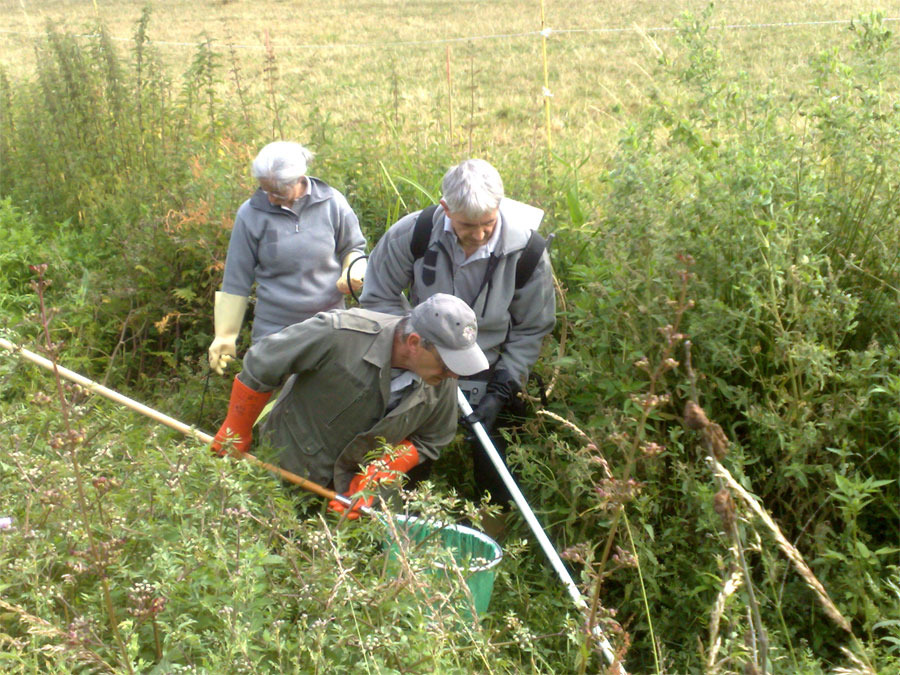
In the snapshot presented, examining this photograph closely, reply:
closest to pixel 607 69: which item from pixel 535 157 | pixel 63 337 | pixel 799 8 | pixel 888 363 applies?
pixel 799 8

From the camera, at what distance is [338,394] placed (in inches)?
150

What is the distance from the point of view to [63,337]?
6.23 m

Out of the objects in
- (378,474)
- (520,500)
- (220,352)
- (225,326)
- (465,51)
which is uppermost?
(378,474)

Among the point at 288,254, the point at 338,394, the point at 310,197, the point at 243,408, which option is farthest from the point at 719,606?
the point at 310,197

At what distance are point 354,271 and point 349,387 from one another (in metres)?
1.20

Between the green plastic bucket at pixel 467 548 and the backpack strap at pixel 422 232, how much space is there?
4.53ft

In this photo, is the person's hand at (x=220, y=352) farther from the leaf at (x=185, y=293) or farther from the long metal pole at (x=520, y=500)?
the leaf at (x=185, y=293)

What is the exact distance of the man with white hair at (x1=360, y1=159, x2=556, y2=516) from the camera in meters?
4.17

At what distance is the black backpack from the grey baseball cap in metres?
0.75

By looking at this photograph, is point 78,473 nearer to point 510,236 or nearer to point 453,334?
point 453,334

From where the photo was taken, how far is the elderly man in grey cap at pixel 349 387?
143 inches

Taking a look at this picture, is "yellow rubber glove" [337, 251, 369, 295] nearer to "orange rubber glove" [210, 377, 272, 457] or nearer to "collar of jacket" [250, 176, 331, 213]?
"collar of jacket" [250, 176, 331, 213]

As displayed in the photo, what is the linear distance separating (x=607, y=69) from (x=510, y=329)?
9.51 m

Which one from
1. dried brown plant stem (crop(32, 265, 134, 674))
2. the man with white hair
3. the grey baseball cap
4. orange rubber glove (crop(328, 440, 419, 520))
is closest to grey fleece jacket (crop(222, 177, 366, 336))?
the man with white hair
